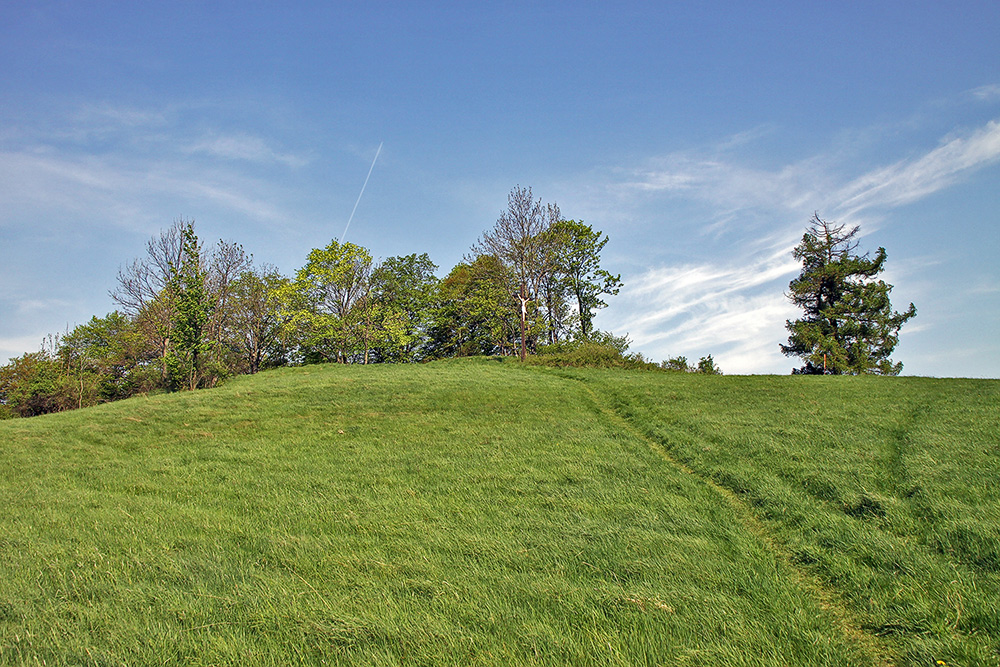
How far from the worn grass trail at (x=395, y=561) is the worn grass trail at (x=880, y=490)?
1.83 ft

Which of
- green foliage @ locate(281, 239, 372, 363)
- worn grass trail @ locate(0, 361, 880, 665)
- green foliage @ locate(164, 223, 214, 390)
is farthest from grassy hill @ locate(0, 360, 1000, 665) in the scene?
green foliage @ locate(281, 239, 372, 363)

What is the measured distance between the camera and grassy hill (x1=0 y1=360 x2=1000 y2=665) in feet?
16.3

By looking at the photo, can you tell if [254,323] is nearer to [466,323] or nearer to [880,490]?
[466,323]

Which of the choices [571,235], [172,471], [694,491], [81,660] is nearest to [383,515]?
[81,660]

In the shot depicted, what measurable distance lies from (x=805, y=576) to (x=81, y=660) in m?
7.79

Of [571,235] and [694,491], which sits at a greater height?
[571,235]

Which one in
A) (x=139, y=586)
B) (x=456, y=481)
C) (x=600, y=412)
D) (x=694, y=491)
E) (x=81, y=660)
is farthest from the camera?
(x=600, y=412)

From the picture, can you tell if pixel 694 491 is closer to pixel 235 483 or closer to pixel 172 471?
pixel 235 483

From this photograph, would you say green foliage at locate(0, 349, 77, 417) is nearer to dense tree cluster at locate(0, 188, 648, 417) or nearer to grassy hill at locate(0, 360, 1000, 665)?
dense tree cluster at locate(0, 188, 648, 417)

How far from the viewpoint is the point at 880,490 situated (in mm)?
8812

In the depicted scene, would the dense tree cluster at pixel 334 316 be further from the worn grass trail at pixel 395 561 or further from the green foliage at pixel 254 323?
the worn grass trail at pixel 395 561

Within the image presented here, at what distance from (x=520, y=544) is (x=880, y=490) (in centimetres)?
646

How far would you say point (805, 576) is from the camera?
6359 mm

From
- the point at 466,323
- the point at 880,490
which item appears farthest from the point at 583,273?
the point at 880,490
